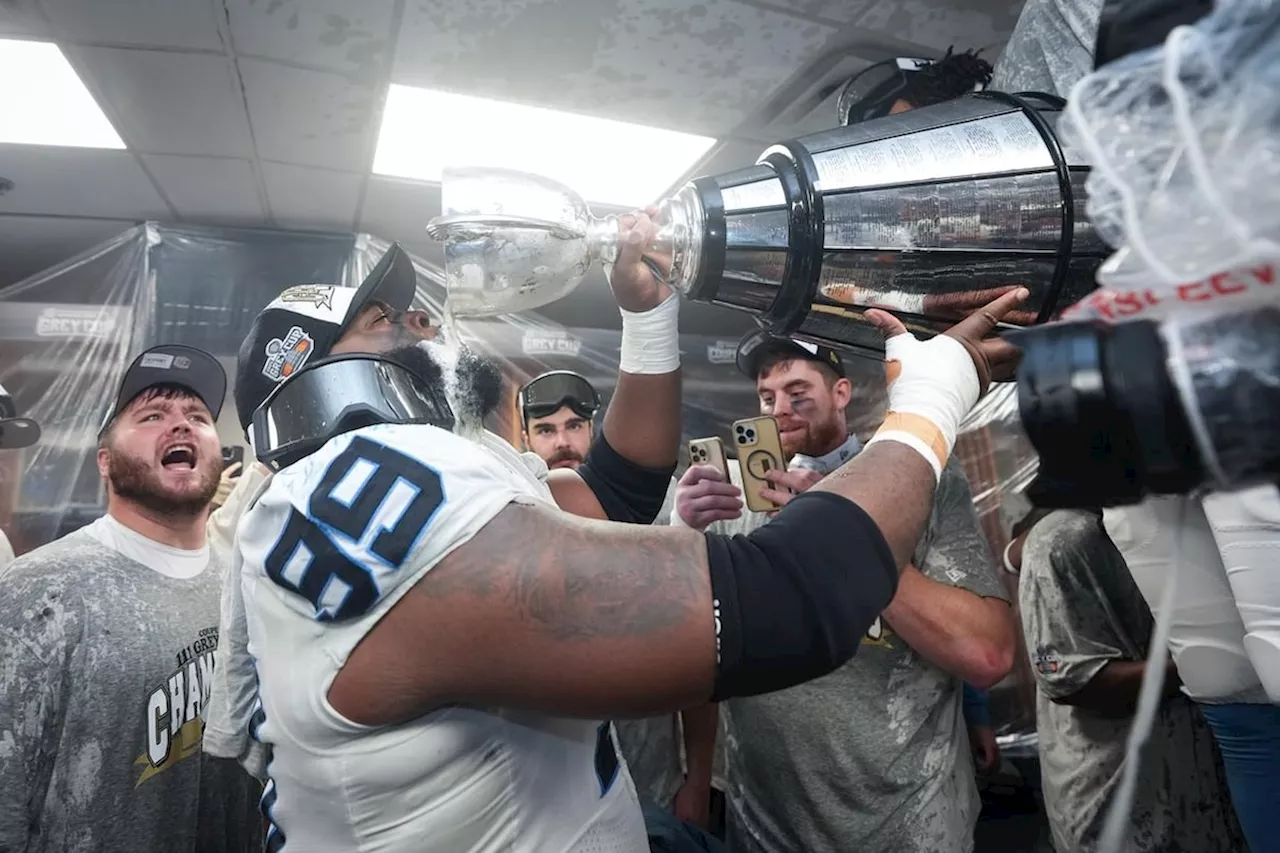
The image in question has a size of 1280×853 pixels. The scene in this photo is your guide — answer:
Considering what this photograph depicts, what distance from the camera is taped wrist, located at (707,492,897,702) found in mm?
702

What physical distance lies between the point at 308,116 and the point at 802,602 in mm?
2509

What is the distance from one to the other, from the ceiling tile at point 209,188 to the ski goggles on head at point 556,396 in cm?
136

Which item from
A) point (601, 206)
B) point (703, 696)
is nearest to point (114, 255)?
point (601, 206)

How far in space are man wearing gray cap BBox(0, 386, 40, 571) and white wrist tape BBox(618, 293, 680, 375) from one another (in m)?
2.48

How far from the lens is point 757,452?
5.21 feet

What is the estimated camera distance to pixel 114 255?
119 inches

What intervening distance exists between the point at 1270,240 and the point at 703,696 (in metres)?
0.57

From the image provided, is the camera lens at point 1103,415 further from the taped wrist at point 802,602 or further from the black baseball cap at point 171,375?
the black baseball cap at point 171,375

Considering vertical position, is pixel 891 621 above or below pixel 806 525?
below

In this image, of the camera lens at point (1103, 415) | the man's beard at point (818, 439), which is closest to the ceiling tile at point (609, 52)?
the man's beard at point (818, 439)

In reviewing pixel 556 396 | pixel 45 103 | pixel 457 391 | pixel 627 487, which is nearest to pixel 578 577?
pixel 457 391

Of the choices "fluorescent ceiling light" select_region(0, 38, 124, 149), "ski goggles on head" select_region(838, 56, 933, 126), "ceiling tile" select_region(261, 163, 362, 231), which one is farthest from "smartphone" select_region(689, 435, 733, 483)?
"fluorescent ceiling light" select_region(0, 38, 124, 149)

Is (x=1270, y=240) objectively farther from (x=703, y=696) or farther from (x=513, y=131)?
(x=513, y=131)

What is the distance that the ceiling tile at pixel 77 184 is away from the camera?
269 cm
